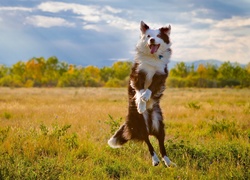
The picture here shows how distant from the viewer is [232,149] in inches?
334

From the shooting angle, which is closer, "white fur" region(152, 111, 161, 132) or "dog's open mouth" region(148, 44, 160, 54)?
"dog's open mouth" region(148, 44, 160, 54)

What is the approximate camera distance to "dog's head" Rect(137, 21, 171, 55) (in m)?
6.52

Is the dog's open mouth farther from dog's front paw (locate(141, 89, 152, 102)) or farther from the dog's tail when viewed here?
the dog's tail

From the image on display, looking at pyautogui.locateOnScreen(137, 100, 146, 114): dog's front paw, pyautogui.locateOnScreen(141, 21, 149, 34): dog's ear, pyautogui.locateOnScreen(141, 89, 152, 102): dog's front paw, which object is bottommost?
pyautogui.locateOnScreen(137, 100, 146, 114): dog's front paw

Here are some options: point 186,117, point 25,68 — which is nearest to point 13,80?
point 25,68

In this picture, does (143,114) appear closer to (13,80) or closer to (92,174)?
(92,174)

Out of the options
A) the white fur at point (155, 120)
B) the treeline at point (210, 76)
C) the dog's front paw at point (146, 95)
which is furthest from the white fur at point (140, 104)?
the treeline at point (210, 76)

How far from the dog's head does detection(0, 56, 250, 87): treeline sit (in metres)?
80.7

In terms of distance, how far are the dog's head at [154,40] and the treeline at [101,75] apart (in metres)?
80.7

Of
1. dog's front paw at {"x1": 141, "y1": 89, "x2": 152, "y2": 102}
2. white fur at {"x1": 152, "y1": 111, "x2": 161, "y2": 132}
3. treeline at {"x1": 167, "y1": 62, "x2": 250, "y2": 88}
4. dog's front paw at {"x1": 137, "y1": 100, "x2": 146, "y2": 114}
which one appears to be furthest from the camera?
treeline at {"x1": 167, "y1": 62, "x2": 250, "y2": 88}

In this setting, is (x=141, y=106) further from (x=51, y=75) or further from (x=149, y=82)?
(x=51, y=75)

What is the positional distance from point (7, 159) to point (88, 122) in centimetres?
629

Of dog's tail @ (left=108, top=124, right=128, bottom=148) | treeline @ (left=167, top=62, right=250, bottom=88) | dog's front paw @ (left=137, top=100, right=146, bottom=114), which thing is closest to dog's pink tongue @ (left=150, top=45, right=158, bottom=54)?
dog's front paw @ (left=137, top=100, right=146, bottom=114)

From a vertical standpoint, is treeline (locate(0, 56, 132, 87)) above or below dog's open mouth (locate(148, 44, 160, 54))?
below
